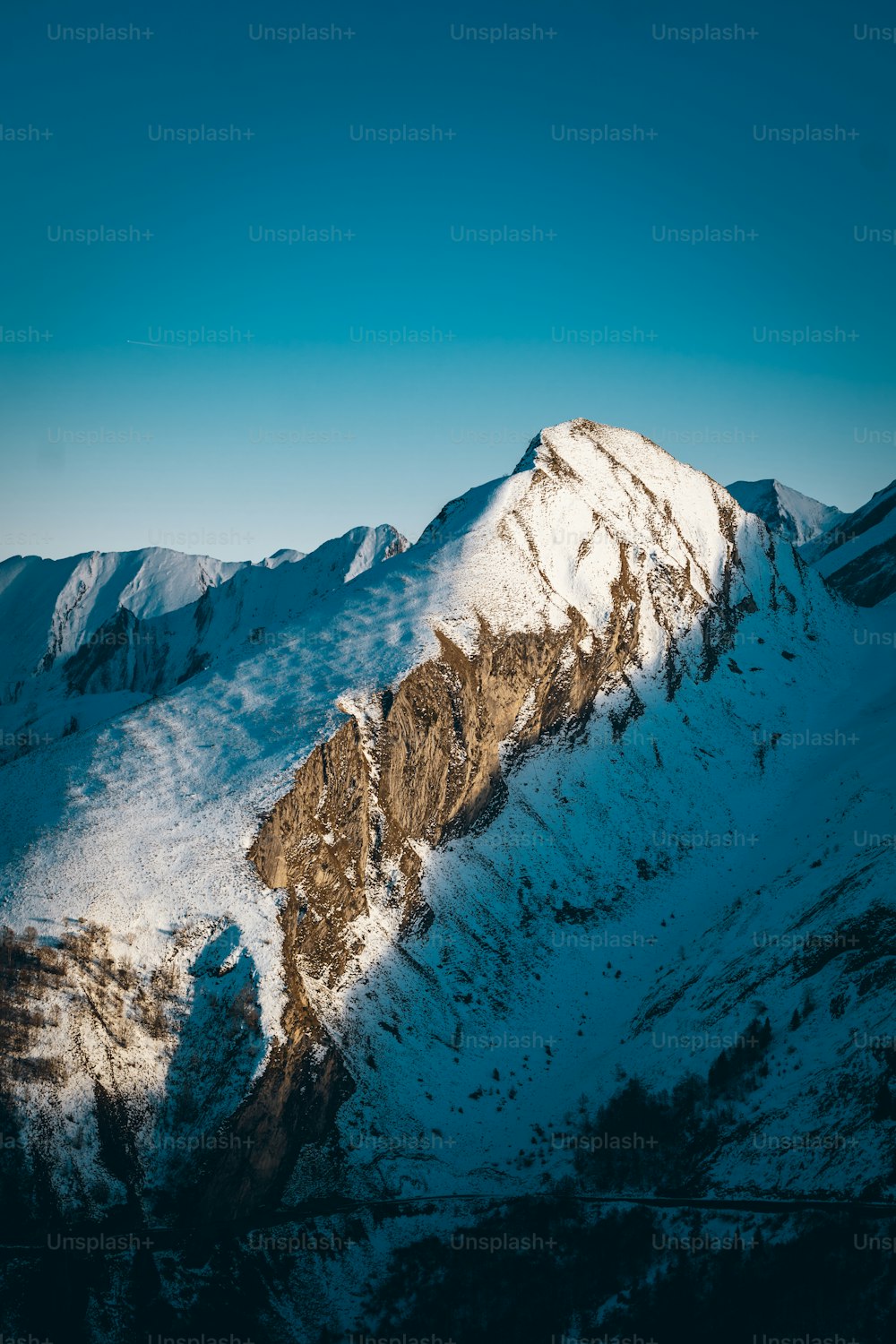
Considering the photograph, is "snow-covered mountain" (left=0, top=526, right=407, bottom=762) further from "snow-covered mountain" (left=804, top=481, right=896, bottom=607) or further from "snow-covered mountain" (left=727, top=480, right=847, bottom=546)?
"snow-covered mountain" (left=727, top=480, right=847, bottom=546)

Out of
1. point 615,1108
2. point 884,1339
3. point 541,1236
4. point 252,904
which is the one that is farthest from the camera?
point 252,904

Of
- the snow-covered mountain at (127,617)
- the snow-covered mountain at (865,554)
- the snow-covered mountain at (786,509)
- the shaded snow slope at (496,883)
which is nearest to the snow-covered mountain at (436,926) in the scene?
the shaded snow slope at (496,883)

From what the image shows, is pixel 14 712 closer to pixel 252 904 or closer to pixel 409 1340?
pixel 252 904

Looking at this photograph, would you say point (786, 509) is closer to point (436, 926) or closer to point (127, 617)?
point (127, 617)

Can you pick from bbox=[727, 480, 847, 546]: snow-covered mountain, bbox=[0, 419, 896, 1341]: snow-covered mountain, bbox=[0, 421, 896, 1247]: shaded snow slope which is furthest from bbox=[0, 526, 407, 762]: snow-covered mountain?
bbox=[727, 480, 847, 546]: snow-covered mountain

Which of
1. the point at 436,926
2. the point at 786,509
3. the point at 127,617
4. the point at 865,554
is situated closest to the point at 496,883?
the point at 436,926

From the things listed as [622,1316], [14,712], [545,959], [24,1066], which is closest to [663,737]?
[545,959]
